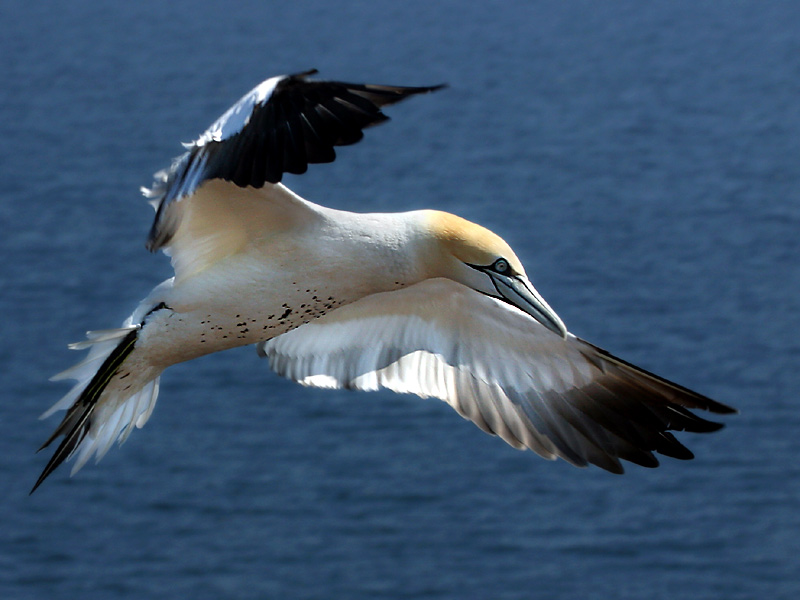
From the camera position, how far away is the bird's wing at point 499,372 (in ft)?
19.9

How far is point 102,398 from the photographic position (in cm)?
582

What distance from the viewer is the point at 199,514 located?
12.8 m

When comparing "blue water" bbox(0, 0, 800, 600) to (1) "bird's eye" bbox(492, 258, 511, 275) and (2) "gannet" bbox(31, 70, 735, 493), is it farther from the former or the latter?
(1) "bird's eye" bbox(492, 258, 511, 275)

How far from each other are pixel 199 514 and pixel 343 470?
4.43 ft

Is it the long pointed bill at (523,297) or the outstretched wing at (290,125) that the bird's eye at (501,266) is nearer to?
the long pointed bill at (523,297)

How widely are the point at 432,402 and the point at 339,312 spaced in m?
7.28

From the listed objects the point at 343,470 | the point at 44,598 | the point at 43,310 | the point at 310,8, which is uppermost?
the point at 310,8

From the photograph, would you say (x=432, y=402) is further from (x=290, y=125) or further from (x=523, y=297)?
(x=290, y=125)

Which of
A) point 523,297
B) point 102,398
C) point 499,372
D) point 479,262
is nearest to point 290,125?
point 479,262

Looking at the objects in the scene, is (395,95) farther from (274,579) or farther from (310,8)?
(310,8)

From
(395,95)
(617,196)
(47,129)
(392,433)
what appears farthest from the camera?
(47,129)

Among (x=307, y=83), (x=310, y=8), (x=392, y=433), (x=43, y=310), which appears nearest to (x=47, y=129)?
(x=43, y=310)

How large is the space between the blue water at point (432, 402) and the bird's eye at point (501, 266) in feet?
23.1

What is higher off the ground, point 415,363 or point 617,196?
point 617,196
